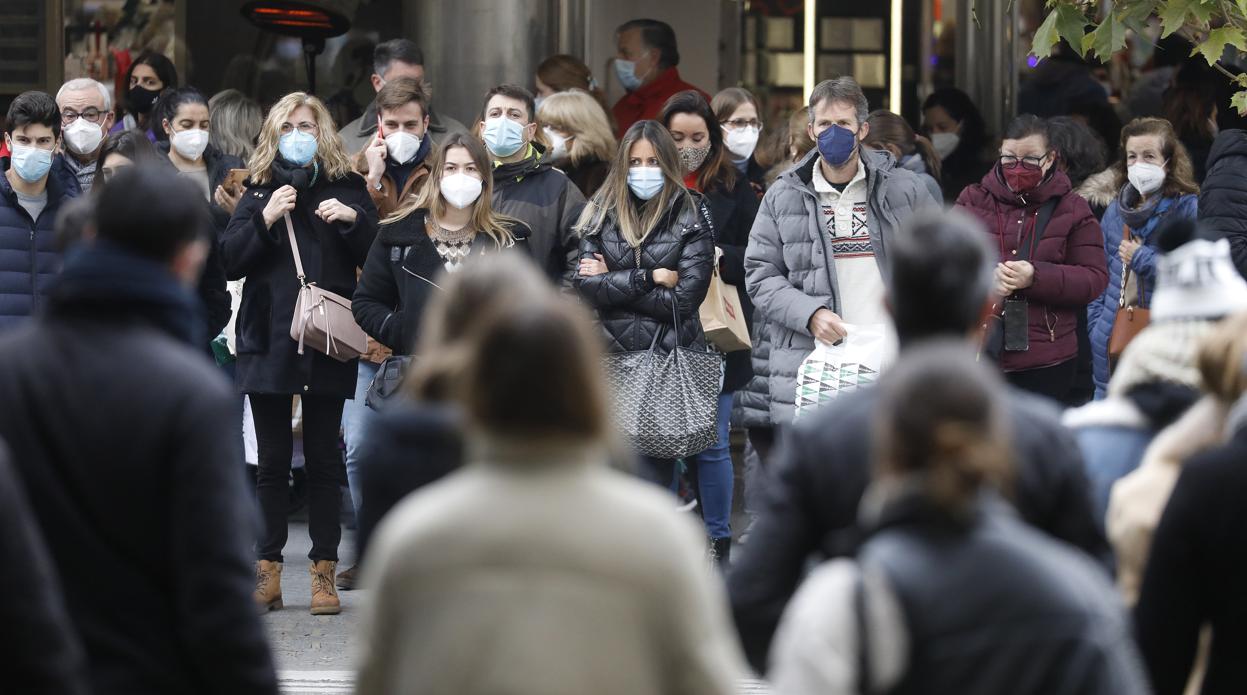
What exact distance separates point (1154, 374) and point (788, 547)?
1049mm

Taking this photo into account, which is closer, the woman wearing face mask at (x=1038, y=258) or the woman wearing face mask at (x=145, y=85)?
the woman wearing face mask at (x=1038, y=258)

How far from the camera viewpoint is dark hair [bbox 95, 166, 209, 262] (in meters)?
3.71

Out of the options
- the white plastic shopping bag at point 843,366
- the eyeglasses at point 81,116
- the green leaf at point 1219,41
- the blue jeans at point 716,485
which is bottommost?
the blue jeans at point 716,485

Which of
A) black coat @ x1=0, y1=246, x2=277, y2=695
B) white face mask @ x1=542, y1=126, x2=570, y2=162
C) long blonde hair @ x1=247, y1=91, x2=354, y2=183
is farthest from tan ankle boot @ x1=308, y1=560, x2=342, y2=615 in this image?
black coat @ x1=0, y1=246, x2=277, y2=695

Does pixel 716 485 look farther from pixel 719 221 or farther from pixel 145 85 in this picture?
pixel 145 85

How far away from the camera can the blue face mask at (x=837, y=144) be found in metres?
7.47

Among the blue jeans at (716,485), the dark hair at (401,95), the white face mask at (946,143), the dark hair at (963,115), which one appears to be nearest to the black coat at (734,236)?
the blue jeans at (716,485)

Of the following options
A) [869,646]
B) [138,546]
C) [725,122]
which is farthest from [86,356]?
[725,122]

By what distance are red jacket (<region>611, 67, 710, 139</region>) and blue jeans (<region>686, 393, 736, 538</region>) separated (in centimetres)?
343

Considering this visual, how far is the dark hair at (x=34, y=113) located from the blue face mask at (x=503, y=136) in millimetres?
1836

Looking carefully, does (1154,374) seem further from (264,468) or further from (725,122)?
(725,122)

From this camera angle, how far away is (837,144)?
7473mm

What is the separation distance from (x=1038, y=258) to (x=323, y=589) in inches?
126

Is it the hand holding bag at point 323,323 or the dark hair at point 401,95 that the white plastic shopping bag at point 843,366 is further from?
the dark hair at point 401,95
